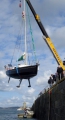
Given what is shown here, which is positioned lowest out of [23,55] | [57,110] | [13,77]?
[57,110]

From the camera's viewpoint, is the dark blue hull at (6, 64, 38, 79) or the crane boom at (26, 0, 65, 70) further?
the dark blue hull at (6, 64, 38, 79)

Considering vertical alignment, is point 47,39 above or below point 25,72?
above

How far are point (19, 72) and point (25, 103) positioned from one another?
40.8 meters

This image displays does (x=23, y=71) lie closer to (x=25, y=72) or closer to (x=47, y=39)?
(x=25, y=72)

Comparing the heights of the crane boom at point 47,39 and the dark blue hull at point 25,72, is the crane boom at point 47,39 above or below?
above

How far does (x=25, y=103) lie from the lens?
7225cm

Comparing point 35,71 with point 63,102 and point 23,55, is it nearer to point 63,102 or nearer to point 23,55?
point 23,55

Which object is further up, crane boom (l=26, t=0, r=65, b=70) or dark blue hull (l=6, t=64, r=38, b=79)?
crane boom (l=26, t=0, r=65, b=70)

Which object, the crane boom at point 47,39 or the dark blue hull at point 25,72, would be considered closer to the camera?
the crane boom at point 47,39

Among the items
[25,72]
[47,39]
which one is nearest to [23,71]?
[25,72]

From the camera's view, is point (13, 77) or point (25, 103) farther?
point (25, 103)

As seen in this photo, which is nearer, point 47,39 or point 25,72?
point 47,39

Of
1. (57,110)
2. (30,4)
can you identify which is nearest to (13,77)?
(30,4)

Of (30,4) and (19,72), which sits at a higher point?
(30,4)
